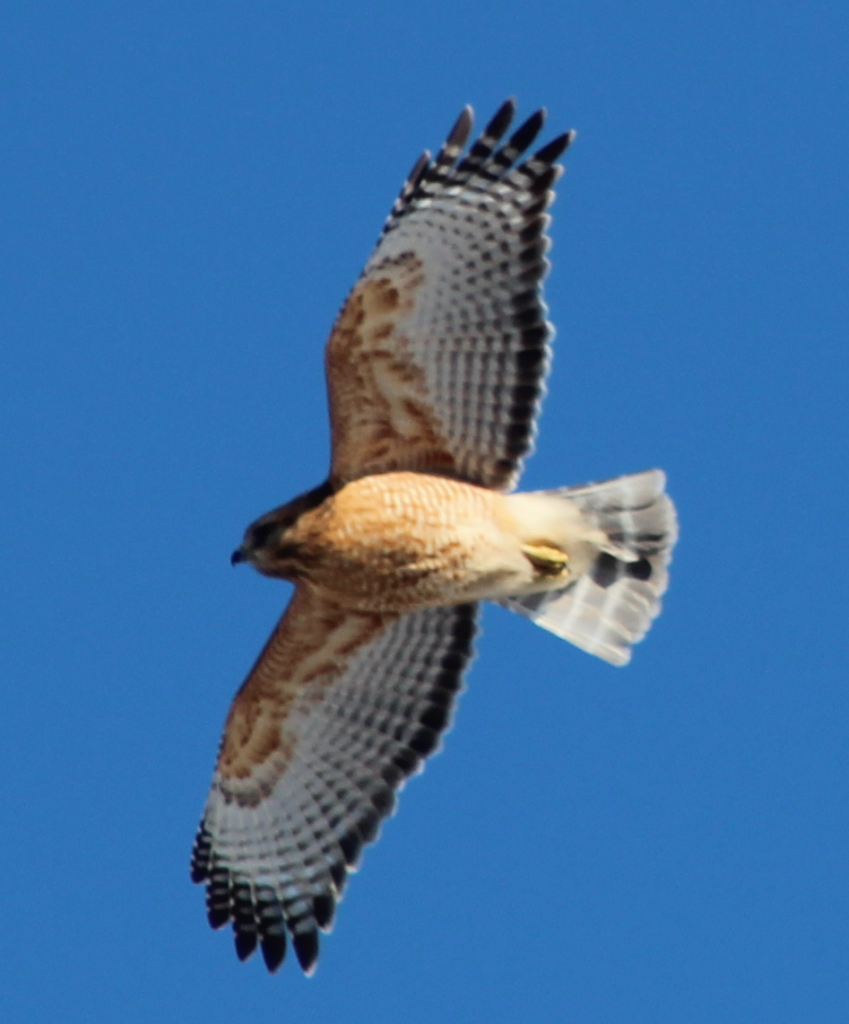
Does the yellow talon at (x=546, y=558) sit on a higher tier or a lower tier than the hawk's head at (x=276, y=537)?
higher

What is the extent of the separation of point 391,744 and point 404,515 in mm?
1476

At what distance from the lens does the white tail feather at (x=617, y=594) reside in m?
10.2

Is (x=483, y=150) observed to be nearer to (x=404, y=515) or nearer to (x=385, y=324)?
(x=385, y=324)

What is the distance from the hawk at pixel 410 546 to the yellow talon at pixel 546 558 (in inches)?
0.4

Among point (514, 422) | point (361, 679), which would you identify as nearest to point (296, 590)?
point (361, 679)

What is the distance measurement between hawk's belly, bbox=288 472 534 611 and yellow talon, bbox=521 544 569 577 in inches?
1.7

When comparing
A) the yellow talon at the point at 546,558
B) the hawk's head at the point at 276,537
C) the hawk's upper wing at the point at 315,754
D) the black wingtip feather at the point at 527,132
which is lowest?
the hawk's upper wing at the point at 315,754

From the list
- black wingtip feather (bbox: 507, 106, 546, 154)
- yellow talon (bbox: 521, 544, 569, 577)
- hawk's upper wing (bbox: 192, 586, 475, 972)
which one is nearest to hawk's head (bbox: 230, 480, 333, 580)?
hawk's upper wing (bbox: 192, 586, 475, 972)

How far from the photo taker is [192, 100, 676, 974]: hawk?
378 inches

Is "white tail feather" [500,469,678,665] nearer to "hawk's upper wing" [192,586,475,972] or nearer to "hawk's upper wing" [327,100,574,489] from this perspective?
"hawk's upper wing" [192,586,475,972]

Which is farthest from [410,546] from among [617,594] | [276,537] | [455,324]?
[617,594]

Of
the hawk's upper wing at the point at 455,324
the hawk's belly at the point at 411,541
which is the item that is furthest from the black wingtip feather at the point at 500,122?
the hawk's belly at the point at 411,541

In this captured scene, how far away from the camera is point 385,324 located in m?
9.59

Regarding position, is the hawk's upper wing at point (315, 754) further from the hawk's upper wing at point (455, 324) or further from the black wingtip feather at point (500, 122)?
the black wingtip feather at point (500, 122)
